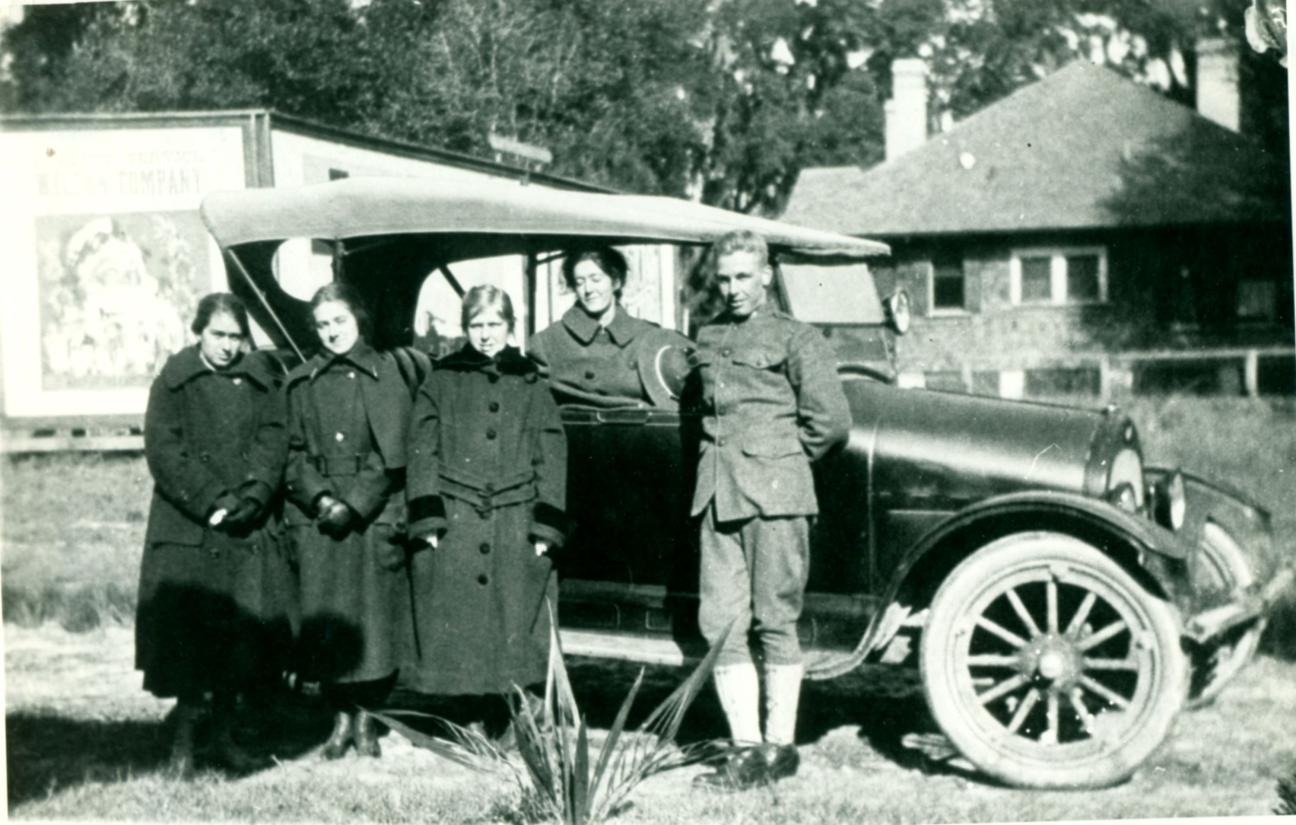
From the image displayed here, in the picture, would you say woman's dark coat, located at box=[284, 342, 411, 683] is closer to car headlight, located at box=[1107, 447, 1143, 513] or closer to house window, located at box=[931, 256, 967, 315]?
car headlight, located at box=[1107, 447, 1143, 513]

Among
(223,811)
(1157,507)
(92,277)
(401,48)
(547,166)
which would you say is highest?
(401,48)

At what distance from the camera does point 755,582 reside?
432cm

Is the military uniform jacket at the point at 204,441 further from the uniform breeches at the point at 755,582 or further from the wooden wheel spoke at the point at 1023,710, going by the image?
the wooden wheel spoke at the point at 1023,710

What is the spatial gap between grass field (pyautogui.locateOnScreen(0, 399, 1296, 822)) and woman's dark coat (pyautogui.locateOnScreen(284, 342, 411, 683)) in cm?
45

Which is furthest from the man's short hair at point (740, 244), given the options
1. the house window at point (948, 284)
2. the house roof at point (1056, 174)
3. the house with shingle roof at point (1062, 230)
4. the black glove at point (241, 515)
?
the house window at point (948, 284)

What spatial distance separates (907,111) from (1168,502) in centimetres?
2058

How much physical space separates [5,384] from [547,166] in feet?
30.9

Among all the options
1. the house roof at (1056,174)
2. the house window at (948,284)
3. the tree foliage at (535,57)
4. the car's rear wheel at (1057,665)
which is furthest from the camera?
the house window at (948,284)

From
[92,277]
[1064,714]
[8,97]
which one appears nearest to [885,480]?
[1064,714]

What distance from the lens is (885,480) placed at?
4594mm

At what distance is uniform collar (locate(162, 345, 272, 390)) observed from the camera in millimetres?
4656

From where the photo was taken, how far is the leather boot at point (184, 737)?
15.1 feet

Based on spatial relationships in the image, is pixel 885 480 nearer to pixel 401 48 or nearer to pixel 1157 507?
pixel 1157 507

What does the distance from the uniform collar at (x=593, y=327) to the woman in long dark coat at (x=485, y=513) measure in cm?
44
